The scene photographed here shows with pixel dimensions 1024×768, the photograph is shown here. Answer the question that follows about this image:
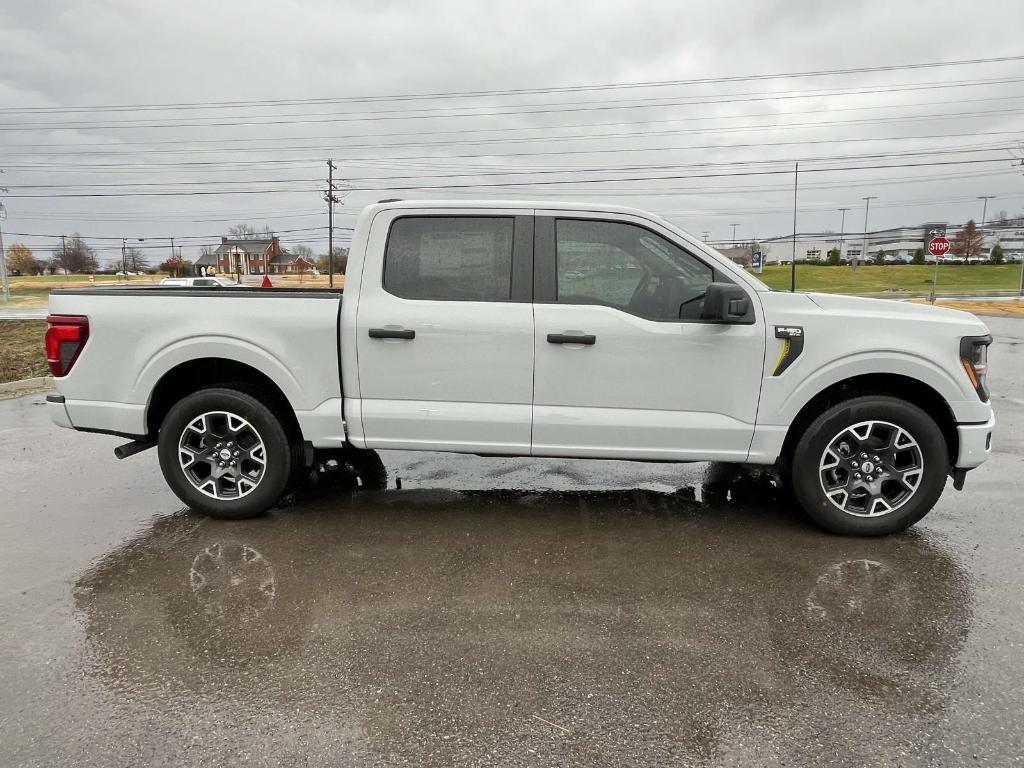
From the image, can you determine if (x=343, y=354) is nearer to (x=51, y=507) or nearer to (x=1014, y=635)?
(x=51, y=507)

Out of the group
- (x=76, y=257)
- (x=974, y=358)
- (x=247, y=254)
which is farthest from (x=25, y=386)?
(x=76, y=257)

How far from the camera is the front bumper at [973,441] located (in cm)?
390

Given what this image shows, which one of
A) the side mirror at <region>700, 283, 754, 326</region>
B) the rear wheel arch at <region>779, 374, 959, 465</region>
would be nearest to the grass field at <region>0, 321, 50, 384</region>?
the side mirror at <region>700, 283, 754, 326</region>

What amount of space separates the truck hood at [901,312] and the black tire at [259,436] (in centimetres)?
348

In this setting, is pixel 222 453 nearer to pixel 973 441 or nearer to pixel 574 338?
pixel 574 338

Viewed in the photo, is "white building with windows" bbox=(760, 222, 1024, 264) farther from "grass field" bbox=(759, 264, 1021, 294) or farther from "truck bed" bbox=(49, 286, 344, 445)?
"truck bed" bbox=(49, 286, 344, 445)

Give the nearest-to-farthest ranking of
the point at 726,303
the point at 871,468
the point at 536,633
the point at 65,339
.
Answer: the point at 536,633 < the point at 726,303 < the point at 871,468 < the point at 65,339

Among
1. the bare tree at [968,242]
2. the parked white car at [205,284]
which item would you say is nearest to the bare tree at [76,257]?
the parked white car at [205,284]

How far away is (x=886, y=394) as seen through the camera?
4.07 meters

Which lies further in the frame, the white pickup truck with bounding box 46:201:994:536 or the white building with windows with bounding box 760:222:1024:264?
the white building with windows with bounding box 760:222:1024:264

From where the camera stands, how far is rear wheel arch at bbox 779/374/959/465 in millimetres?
3994

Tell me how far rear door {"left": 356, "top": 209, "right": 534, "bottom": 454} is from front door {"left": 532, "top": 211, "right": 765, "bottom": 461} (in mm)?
146

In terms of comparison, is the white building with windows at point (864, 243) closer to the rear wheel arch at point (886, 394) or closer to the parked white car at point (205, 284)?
the parked white car at point (205, 284)

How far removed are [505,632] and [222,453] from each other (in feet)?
7.73
